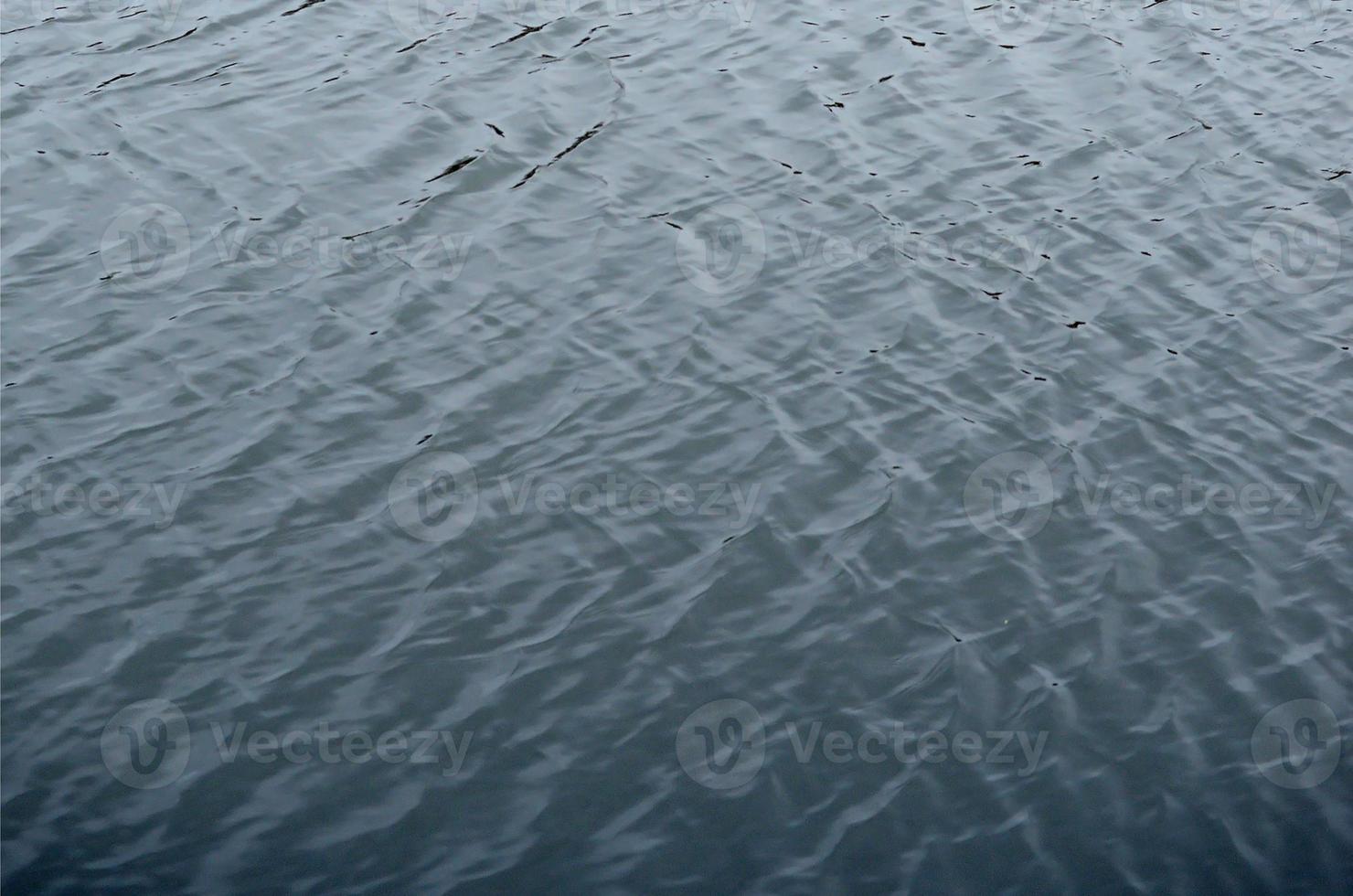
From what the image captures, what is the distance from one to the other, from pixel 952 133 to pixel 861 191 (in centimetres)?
184

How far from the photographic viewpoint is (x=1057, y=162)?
15.3 metres

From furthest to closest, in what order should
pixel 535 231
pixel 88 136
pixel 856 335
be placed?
pixel 88 136 → pixel 535 231 → pixel 856 335

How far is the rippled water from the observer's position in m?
8.83

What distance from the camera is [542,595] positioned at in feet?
33.4

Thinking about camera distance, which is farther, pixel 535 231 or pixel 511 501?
pixel 535 231

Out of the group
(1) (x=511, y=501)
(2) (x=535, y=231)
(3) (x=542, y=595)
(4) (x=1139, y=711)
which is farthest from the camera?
(2) (x=535, y=231)

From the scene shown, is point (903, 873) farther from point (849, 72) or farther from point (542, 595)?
point (849, 72)

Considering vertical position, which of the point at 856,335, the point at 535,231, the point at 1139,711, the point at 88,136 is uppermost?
the point at 88,136

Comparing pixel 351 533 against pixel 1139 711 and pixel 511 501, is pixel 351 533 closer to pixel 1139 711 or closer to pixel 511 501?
pixel 511 501

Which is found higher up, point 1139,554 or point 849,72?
point 849,72

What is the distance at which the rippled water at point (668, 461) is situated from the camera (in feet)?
29.0

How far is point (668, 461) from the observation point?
11.4 metres

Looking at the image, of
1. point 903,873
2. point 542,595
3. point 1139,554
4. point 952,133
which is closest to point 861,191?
point 952,133

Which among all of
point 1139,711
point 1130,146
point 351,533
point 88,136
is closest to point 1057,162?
point 1130,146
